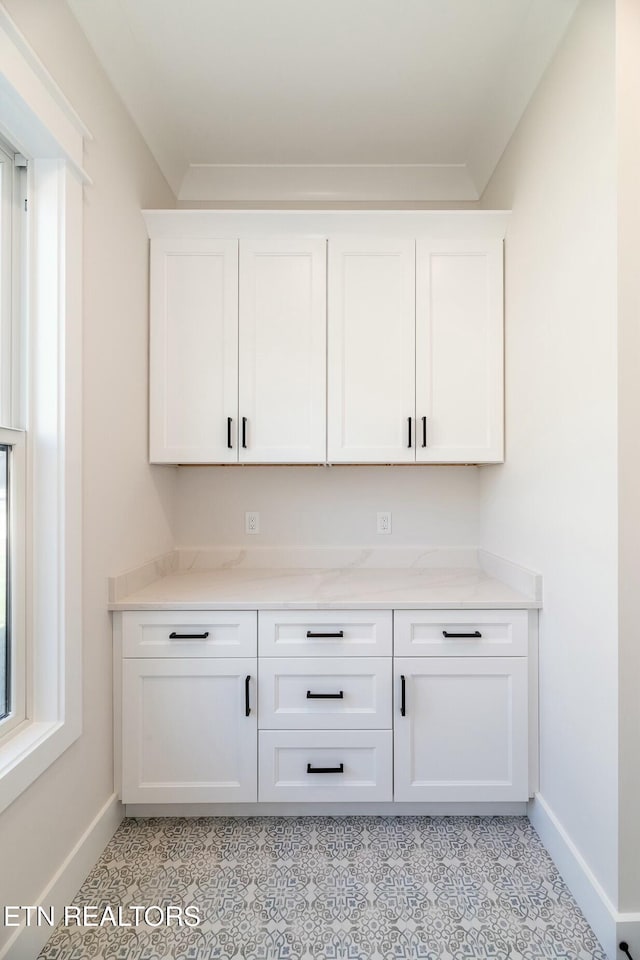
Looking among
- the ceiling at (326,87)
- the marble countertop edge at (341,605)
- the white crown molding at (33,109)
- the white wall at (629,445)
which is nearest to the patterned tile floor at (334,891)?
the white wall at (629,445)

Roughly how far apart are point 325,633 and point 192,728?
602 mm

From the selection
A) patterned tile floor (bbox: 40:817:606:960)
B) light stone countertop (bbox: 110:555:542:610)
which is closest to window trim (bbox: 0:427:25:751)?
light stone countertop (bbox: 110:555:542:610)

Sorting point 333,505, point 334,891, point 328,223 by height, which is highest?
point 328,223

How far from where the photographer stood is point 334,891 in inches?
58.4

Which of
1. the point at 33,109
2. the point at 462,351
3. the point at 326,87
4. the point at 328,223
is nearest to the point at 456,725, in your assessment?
the point at 462,351

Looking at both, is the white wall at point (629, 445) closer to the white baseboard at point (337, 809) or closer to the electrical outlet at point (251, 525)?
the white baseboard at point (337, 809)

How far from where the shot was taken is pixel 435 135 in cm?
213

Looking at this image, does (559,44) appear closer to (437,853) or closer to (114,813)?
(437,853)

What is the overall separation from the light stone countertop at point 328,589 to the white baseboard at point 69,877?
72cm

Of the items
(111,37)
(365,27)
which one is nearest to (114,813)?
(111,37)

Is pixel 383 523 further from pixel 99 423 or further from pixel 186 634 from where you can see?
pixel 99 423

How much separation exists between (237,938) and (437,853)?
702mm

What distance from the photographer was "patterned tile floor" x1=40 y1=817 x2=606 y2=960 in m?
1.31

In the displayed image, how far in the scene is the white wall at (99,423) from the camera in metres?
1.31
